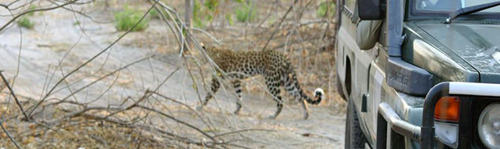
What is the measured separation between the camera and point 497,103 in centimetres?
291

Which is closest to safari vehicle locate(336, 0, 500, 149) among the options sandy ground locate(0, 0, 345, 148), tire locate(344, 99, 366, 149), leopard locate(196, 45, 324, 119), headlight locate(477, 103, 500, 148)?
headlight locate(477, 103, 500, 148)

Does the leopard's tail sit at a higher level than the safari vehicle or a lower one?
lower

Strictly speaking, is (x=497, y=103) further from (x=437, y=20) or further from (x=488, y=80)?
(x=437, y=20)

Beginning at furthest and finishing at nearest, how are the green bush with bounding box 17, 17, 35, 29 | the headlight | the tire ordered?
the green bush with bounding box 17, 17, 35, 29 < the tire < the headlight

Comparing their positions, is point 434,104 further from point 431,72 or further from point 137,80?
point 137,80

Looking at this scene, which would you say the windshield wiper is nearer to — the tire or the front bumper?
the front bumper

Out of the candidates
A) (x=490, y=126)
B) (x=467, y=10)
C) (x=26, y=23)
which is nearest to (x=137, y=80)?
(x=26, y=23)

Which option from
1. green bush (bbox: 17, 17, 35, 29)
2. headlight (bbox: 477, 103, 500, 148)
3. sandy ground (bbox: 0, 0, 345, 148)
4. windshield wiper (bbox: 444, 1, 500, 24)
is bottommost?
sandy ground (bbox: 0, 0, 345, 148)

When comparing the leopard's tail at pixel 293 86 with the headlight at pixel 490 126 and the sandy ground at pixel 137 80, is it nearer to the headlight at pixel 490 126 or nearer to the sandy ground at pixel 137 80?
the sandy ground at pixel 137 80

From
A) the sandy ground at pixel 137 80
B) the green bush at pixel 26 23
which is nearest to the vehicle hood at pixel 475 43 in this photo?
the sandy ground at pixel 137 80

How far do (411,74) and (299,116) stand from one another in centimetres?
624

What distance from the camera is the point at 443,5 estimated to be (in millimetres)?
3805

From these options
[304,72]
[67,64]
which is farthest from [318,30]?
[67,64]

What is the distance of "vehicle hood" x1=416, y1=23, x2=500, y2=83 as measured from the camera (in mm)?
2984
